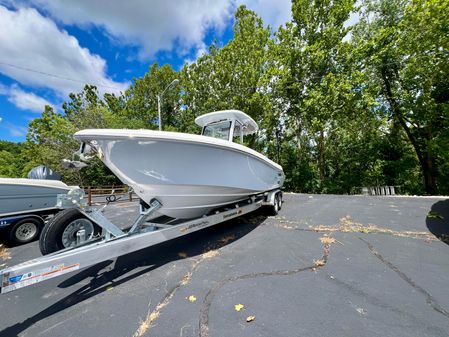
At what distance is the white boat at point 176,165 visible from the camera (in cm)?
275

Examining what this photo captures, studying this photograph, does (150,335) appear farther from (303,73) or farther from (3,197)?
(303,73)

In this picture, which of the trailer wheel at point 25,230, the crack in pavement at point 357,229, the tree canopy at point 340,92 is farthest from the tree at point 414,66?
the trailer wheel at point 25,230

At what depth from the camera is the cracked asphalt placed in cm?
180

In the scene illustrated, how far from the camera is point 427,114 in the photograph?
41.0 ft

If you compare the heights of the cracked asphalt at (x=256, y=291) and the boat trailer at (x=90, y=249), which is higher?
the boat trailer at (x=90, y=249)

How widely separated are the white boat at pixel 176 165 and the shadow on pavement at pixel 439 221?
3.75m

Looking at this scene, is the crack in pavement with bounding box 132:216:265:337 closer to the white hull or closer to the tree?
the white hull

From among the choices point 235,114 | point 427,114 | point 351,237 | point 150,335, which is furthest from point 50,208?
point 427,114

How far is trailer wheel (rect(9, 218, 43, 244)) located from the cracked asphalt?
27cm

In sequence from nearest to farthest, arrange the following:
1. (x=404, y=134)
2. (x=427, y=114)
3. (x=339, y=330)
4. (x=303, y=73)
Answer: (x=339, y=330), (x=427, y=114), (x=303, y=73), (x=404, y=134)

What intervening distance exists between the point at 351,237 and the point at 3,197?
→ 23.1 feet

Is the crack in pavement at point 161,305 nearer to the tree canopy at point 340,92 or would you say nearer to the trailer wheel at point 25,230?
the trailer wheel at point 25,230

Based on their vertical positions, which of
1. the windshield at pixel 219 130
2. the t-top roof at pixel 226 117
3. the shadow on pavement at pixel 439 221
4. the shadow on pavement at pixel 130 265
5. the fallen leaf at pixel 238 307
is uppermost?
the t-top roof at pixel 226 117

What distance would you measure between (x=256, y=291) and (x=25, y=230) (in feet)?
16.8
